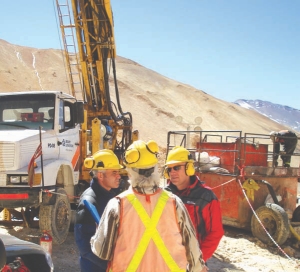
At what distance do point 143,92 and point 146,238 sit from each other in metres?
49.4

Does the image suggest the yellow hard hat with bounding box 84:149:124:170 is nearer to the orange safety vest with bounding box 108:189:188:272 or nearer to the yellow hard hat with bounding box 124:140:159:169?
the yellow hard hat with bounding box 124:140:159:169

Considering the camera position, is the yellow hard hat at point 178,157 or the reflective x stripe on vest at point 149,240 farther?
the yellow hard hat at point 178,157

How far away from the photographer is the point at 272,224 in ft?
25.9

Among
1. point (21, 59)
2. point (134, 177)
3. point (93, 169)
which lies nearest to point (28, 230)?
point (93, 169)

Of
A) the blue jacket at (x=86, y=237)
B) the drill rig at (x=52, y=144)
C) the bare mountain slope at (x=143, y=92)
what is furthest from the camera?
the bare mountain slope at (x=143, y=92)

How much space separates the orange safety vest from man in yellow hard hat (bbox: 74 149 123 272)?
25.3 inches

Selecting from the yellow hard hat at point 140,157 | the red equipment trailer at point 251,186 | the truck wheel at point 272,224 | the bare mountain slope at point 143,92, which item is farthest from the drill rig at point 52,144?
the bare mountain slope at point 143,92

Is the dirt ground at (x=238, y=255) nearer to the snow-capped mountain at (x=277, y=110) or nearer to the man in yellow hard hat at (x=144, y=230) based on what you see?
the man in yellow hard hat at (x=144, y=230)

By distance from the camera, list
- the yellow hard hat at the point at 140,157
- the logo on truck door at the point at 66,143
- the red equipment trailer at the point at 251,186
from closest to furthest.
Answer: the yellow hard hat at the point at 140,157
the logo on truck door at the point at 66,143
the red equipment trailer at the point at 251,186

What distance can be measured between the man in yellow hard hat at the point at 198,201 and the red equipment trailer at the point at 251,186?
182 inches

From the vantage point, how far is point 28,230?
805cm

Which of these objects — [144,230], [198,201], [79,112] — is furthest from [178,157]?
[79,112]

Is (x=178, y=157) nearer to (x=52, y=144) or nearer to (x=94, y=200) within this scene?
(x=94, y=200)

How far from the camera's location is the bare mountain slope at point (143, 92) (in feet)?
125
